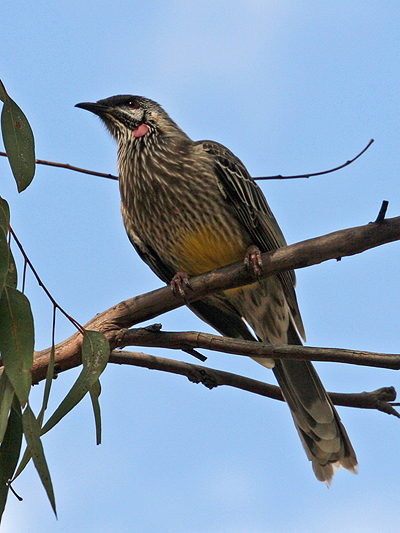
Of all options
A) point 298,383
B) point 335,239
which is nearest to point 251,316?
point 298,383

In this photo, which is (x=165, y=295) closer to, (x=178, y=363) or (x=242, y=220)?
(x=178, y=363)

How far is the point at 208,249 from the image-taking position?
13.9 ft

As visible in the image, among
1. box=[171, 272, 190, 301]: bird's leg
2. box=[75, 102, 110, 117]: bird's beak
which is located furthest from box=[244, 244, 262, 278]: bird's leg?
box=[75, 102, 110, 117]: bird's beak

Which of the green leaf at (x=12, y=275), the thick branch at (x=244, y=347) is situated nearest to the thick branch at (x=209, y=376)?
the thick branch at (x=244, y=347)

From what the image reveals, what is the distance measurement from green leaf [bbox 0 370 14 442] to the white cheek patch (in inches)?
104

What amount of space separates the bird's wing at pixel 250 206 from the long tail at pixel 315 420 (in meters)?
0.35

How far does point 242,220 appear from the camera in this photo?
4.28 metres

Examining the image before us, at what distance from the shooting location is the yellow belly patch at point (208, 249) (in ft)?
13.9

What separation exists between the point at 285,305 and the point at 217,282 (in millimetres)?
1189

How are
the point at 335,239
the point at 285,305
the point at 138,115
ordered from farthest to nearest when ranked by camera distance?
1. the point at 138,115
2. the point at 285,305
3. the point at 335,239

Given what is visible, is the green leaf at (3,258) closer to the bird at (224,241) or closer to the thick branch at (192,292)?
the thick branch at (192,292)

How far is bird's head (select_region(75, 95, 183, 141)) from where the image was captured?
5.04 meters

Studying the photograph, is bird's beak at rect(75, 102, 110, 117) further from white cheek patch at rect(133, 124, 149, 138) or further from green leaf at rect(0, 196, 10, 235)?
green leaf at rect(0, 196, 10, 235)

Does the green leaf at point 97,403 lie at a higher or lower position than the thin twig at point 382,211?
lower
